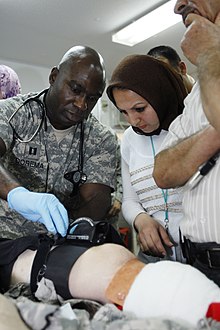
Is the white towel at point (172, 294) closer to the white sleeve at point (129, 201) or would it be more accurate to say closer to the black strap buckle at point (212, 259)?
the black strap buckle at point (212, 259)

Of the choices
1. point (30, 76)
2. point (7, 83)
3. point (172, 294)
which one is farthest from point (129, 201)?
point (30, 76)

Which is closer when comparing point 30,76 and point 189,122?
point 189,122

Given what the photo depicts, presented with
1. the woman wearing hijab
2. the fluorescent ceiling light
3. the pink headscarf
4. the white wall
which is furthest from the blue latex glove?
the white wall

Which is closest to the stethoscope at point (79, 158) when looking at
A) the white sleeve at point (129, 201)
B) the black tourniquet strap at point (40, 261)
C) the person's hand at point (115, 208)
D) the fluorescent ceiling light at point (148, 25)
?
the white sleeve at point (129, 201)

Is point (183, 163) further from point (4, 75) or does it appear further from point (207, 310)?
point (4, 75)

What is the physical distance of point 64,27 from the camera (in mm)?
3408

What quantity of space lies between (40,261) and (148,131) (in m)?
0.77

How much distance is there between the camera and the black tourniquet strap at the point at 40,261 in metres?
0.81

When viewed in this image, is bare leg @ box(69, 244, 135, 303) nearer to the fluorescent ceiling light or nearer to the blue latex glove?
the blue latex glove

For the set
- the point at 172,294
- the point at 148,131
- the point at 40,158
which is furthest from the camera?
the point at 40,158

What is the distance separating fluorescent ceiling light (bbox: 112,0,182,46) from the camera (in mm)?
3158

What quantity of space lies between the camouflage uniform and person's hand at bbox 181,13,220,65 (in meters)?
0.75

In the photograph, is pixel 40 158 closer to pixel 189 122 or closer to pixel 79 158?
pixel 79 158

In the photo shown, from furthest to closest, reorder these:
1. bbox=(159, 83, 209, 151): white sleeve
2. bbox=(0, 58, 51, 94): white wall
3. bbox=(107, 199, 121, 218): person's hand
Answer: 1. bbox=(0, 58, 51, 94): white wall
2. bbox=(107, 199, 121, 218): person's hand
3. bbox=(159, 83, 209, 151): white sleeve
